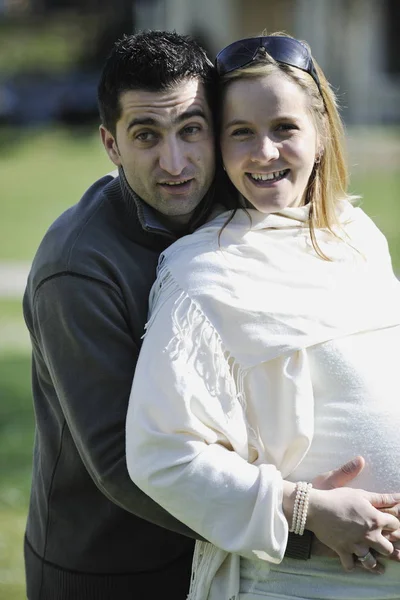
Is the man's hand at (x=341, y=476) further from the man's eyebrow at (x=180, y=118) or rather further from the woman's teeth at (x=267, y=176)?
the man's eyebrow at (x=180, y=118)


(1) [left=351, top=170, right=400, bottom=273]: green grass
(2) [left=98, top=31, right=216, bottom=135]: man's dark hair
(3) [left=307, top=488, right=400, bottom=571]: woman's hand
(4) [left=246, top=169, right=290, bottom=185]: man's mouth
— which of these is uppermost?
(2) [left=98, top=31, right=216, bottom=135]: man's dark hair

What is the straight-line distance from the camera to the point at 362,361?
257 cm

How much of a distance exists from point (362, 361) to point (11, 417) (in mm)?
4856

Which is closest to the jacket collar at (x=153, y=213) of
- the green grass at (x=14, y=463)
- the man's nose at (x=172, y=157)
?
the man's nose at (x=172, y=157)

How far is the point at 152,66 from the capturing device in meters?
2.83

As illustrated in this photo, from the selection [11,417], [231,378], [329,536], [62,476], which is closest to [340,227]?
[231,378]

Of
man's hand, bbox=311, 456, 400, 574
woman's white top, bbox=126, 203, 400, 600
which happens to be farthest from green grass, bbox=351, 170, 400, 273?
man's hand, bbox=311, 456, 400, 574

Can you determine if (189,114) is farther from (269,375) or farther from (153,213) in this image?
(269,375)

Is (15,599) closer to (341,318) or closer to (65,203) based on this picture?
(341,318)

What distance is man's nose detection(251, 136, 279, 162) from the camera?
270 centimetres

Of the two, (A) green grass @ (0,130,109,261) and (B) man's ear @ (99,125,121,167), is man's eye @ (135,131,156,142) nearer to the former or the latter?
(B) man's ear @ (99,125,121,167)

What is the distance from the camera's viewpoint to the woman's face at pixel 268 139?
2715 mm

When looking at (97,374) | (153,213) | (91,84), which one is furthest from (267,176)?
(91,84)

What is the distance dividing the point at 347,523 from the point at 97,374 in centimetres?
76
